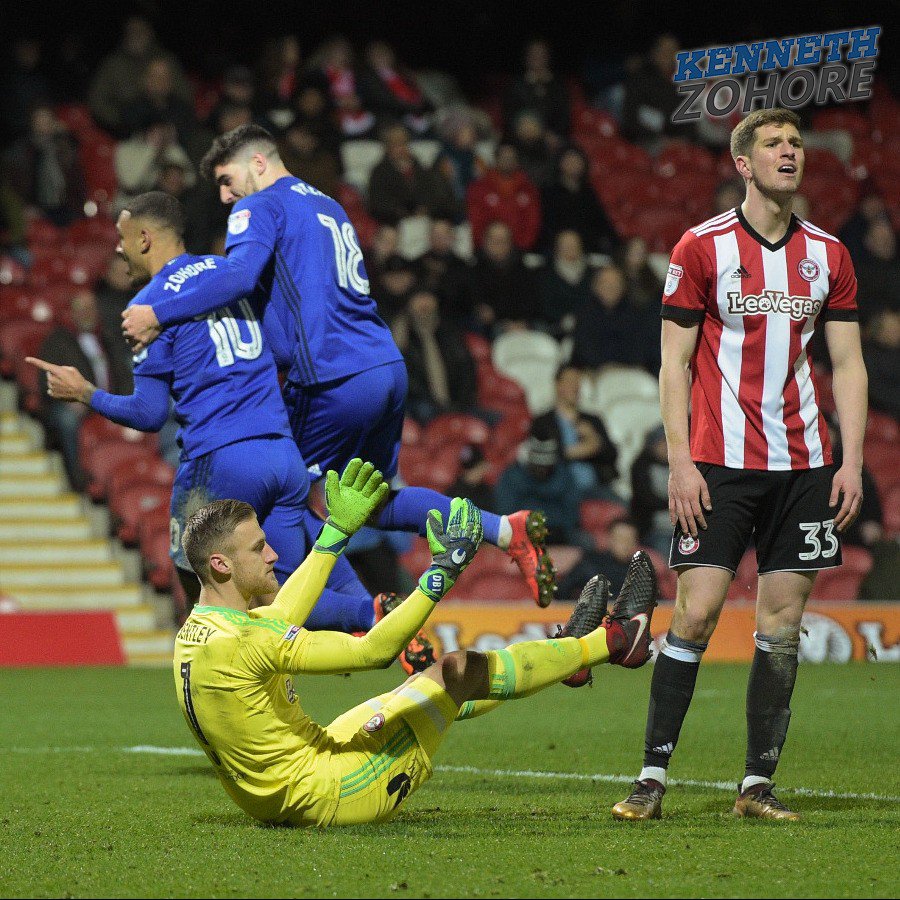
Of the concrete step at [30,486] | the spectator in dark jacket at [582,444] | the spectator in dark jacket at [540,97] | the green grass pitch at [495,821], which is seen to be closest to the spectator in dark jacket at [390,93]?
the spectator in dark jacket at [540,97]

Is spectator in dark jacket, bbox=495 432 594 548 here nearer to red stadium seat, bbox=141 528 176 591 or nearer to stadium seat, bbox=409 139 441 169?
red stadium seat, bbox=141 528 176 591

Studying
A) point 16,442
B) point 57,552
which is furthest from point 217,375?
point 16,442

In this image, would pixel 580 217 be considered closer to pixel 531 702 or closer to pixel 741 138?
pixel 531 702

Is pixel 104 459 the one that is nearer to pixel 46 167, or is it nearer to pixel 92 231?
pixel 92 231

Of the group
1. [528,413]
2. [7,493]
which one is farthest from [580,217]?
[7,493]

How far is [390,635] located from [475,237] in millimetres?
10792

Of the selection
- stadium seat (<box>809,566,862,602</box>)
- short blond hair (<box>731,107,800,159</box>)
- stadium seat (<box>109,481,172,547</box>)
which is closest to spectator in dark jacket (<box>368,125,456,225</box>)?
stadium seat (<box>109,481,172,547</box>)

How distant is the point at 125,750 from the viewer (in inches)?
263

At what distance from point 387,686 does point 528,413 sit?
16.3 feet

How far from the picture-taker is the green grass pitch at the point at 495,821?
354cm

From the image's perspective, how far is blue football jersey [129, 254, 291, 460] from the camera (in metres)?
5.73

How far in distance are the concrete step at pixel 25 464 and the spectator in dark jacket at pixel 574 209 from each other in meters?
5.39

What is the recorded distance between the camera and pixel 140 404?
19.0ft

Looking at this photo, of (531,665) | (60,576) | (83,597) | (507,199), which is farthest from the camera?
(507,199)
